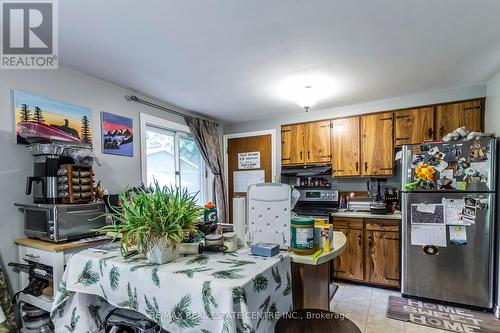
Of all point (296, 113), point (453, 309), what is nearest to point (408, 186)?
point (453, 309)

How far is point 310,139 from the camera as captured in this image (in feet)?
12.4

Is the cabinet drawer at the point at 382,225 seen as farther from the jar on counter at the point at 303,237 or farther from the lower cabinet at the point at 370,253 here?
the jar on counter at the point at 303,237

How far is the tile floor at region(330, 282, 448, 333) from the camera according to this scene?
2191 mm

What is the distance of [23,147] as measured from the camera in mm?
2062

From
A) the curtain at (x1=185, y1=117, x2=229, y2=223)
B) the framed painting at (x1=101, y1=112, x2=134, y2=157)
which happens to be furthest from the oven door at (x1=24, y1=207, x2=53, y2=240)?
the curtain at (x1=185, y1=117, x2=229, y2=223)

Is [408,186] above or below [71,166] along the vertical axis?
below

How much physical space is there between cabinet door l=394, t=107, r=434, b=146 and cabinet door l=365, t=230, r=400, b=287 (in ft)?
3.91

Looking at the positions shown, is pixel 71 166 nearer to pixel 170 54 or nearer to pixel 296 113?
pixel 170 54

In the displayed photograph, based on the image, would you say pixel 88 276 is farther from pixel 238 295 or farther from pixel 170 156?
pixel 170 156

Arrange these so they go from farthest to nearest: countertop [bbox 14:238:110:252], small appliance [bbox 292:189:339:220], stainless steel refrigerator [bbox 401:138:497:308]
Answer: small appliance [bbox 292:189:339:220], stainless steel refrigerator [bbox 401:138:497:308], countertop [bbox 14:238:110:252]

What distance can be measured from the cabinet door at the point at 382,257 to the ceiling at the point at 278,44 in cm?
176

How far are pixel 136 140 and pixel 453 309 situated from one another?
12.6 feet

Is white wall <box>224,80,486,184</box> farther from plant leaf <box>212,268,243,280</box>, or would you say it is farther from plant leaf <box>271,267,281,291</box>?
plant leaf <box>212,268,243,280</box>

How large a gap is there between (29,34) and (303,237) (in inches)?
92.0
